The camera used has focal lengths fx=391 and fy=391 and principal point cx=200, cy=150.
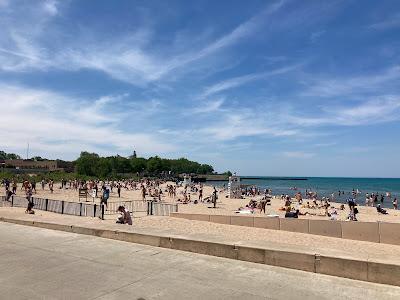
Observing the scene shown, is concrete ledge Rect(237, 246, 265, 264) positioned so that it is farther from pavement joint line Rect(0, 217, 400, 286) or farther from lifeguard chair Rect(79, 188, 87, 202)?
lifeguard chair Rect(79, 188, 87, 202)

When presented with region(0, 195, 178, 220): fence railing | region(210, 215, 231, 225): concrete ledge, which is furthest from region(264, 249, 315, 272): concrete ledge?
region(0, 195, 178, 220): fence railing

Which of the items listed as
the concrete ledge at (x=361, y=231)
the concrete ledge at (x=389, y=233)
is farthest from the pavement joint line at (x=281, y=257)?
the concrete ledge at (x=389, y=233)

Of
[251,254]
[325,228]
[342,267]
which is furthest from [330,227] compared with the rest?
[342,267]

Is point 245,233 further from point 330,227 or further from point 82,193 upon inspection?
point 82,193

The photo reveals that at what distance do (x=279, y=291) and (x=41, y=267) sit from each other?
416cm

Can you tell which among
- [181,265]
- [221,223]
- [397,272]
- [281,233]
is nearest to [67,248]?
[181,265]

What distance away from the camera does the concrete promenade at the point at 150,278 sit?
17.4 ft

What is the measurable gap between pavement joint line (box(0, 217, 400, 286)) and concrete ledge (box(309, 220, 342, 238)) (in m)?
10.9

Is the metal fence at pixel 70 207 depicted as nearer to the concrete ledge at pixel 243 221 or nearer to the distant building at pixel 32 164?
the concrete ledge at pixel 243 221

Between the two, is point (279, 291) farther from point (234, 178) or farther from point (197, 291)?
point (234, 178)

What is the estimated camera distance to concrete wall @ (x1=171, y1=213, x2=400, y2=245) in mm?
15875

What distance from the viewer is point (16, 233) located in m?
10.6

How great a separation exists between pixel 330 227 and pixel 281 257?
11.4m

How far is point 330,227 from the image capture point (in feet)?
55.8
